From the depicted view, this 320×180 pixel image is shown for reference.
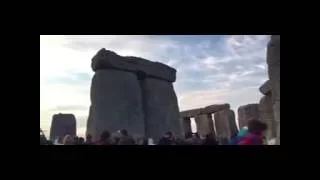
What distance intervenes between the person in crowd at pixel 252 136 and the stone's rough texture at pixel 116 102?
744 cm

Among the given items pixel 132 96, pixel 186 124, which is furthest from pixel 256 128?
pixel 186 124

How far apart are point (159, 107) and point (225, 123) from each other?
1.82 metres

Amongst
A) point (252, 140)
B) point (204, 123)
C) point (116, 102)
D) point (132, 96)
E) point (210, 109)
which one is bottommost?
point (252, 140)

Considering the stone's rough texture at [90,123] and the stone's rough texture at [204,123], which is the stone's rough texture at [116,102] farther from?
the stone's rough texture at [204,123]

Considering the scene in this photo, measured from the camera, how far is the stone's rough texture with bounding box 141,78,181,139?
13363 mm

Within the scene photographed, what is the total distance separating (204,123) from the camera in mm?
14289

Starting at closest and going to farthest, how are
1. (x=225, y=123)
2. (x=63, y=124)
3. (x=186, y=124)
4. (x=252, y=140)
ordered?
(x=252, y=140) < (x=63, y=124) < (x=225, y=123) < (x=186, y=124)

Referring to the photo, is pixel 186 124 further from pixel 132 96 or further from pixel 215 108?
pixel 132 96

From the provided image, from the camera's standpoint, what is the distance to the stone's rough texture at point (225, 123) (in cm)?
1389

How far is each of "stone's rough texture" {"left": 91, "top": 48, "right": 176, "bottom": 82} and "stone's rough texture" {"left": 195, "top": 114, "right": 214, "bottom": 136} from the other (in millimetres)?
1466

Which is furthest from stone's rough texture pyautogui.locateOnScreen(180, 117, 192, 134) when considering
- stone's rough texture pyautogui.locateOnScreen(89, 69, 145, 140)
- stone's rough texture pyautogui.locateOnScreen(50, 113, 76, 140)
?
stone's rough texture pyautogui.locateOnScreen(50, 113, 76, 140)
